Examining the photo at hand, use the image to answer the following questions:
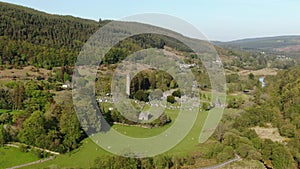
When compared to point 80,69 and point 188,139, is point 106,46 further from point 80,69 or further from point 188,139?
point 188,139

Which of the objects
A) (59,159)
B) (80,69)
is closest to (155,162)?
(59,159)

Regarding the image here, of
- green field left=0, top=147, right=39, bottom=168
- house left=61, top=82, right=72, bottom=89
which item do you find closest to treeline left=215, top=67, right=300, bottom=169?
green field left=0, top=147, right=39, bottom=168

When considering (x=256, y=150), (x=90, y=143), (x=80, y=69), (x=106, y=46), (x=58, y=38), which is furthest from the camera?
(x=58, y=38)

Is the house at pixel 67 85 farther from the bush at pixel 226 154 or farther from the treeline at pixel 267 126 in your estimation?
the bush at pixel 226 154

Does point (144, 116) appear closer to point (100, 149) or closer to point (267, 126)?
point (100, 149)

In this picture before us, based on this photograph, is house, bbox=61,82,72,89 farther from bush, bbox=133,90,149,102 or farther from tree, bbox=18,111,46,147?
tree, bbox=18,111,46,147

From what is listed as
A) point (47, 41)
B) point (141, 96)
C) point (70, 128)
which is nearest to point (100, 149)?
point (70, 128)

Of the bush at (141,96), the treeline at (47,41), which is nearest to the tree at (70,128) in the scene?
the bush at (141,96)
